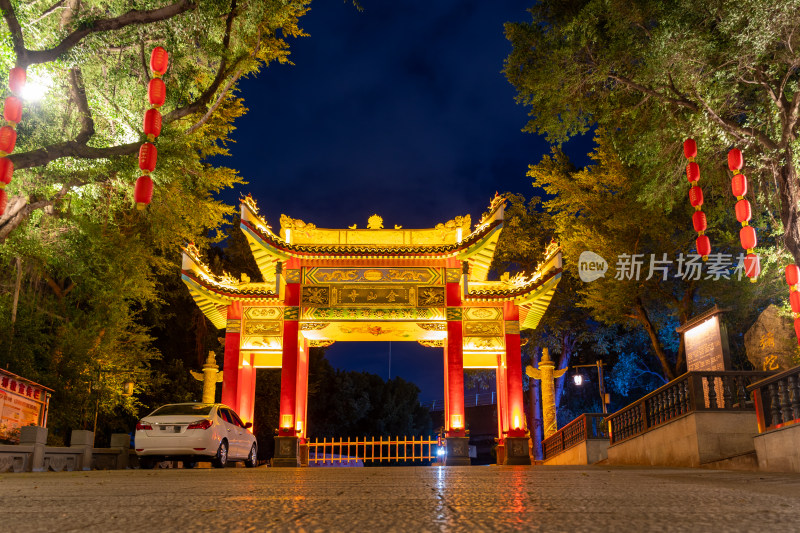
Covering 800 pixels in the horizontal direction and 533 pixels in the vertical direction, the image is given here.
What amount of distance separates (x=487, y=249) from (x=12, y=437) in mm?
12932

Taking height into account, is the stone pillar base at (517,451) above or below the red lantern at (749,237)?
below

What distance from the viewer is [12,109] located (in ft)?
28.7

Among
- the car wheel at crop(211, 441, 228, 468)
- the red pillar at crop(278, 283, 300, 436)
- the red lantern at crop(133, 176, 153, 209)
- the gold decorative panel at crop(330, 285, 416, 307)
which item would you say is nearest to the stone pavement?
the red lantern at crop(133, 176, 153, 209)

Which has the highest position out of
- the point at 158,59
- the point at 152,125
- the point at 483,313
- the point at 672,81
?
the point at 672,81

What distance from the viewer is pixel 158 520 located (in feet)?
7.72

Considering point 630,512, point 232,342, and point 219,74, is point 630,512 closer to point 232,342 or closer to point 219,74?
point 219,74

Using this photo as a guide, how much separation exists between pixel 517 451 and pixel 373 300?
227 inches

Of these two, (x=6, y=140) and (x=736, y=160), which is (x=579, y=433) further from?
(x=6, y=140)

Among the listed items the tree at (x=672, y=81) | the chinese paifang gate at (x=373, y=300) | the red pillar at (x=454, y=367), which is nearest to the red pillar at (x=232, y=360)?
the chinese paifang gate at (x=373, y=300)

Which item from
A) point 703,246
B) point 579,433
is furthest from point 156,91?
point 579,433

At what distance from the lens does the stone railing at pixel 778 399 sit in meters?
7.78

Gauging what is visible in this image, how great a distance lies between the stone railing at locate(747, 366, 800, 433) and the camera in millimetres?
7781

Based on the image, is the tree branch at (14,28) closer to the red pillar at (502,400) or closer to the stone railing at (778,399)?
the stone railing at (778,399)

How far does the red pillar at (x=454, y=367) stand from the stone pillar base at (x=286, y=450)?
416cm
